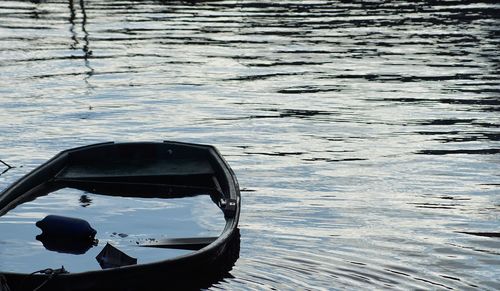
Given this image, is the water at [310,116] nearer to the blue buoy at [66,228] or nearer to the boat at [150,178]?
the boat at [150,178]

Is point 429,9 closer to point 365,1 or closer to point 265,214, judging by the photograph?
point 365,1

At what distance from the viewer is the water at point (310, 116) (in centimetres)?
1391

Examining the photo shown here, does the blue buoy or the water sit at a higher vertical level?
the blue buoy

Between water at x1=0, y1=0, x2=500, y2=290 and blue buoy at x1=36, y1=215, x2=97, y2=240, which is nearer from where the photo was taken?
blue buoy at x1=36, y1=215, x2=97, y2=240

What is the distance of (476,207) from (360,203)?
1.80m

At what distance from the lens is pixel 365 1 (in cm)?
4822

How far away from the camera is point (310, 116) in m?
23.1

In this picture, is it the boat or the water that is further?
the water

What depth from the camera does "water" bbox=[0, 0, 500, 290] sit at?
45.6 ft

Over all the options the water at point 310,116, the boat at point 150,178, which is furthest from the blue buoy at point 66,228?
the water at point 310,116

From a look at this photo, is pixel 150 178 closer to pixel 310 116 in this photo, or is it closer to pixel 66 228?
pixel 66 228

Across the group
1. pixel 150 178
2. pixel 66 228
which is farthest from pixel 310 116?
pixel 66 228

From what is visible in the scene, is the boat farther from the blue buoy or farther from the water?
the water

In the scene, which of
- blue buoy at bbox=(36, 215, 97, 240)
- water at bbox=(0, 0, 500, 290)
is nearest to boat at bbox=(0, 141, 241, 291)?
blue buoy at bbox=(36, 215, 97, 240)
